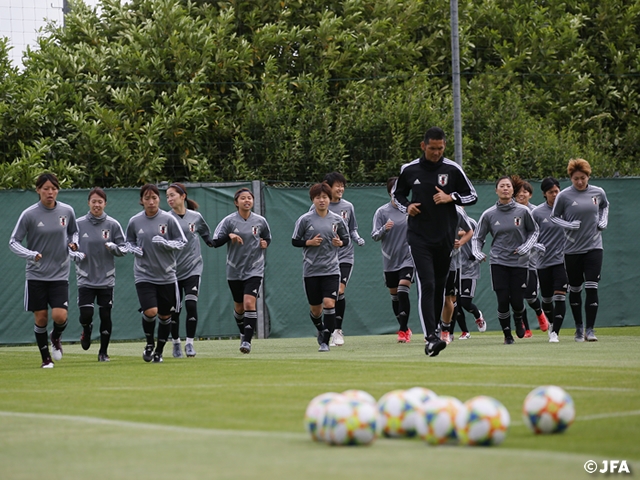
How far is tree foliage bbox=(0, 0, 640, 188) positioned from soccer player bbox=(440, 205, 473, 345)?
588 centimetres

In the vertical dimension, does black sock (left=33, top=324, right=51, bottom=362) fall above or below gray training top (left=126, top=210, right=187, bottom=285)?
below

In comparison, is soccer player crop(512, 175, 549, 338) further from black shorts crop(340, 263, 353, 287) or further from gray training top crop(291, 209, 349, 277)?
gray training top crop(291, 209, 349, 277)

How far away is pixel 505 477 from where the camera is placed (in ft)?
14.5

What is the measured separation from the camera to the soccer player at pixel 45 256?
1245 cm

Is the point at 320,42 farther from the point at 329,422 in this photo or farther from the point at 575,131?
the point at 329,422

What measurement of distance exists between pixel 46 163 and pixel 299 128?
4.64 m

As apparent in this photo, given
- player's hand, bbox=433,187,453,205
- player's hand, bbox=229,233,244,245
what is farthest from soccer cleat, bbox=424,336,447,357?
player's hand, bbox=229,233,244,245

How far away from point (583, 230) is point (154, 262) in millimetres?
5387

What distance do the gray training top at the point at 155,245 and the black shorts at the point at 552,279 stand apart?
534 cm

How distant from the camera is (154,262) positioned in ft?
41.3

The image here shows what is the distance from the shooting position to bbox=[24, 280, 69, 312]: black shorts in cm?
1245

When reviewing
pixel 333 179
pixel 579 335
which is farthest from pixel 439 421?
pixel 333 179

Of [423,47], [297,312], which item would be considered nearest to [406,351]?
[297,312]

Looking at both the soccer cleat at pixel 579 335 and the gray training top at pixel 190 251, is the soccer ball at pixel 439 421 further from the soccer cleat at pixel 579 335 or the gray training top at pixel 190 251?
the soccer cleat at pixel 579 335
